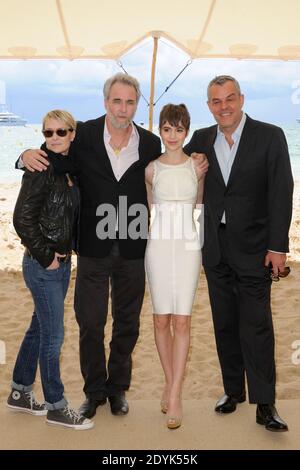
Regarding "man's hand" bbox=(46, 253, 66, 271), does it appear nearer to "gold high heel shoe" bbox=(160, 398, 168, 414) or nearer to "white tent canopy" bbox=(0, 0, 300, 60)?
"gold high heel shoe" bbox=(160, 398, 168, 414)

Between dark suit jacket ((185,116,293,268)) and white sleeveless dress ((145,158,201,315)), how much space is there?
123mm

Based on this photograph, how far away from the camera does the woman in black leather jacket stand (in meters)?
2.78

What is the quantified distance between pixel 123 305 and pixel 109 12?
20.3 ft

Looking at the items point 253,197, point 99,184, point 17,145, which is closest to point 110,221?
point 99,184

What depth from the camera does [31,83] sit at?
76.8 meters

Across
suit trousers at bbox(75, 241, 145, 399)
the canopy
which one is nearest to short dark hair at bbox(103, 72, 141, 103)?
suit trousers at bbox(75, 241, 145, 399)

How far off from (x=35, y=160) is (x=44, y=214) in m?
0.29

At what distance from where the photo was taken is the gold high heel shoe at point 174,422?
3.10 metres

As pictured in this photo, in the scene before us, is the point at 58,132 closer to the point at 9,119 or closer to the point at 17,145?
the point at 17,145

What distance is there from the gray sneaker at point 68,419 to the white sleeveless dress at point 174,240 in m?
0.78

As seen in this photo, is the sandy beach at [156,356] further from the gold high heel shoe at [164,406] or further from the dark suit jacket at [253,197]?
the dark suit jacket at [253,197]

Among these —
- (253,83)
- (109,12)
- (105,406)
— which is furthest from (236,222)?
(253,83)

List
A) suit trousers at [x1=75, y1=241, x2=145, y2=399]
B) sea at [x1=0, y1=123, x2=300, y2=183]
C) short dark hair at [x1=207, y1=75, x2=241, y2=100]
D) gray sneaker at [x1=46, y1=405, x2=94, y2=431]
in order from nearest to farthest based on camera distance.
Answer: short dark hair at [x1=207, y1=75, x2=241, y2=100]
gray sneaker at [x1=46, y1=405, x2=94, y2=431]
suit trousers at [x1=75, y1=241, x2=145, y2=399]
sea at [x1=0, y1=123, x2=300, y2=183]

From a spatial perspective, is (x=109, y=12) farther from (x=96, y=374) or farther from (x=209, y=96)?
(x=96, y=374)
